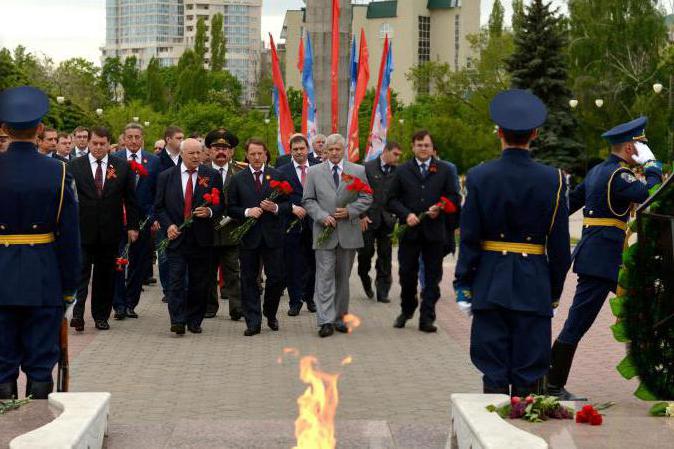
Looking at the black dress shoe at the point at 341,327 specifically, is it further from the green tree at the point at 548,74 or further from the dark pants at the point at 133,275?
the green tree at the point at 548,74

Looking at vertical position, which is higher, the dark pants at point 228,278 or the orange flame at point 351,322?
the dark pants at point 228,278

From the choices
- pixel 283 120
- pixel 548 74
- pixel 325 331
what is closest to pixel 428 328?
pixel 325 331

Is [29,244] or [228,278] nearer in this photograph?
[29,244]

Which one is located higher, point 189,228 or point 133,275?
point 189,228

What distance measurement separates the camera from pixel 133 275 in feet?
46.6

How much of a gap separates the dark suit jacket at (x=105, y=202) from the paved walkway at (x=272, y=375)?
1009 millimetres

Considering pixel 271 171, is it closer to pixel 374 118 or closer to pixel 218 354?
pixel 218 354

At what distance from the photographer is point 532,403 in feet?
21.5

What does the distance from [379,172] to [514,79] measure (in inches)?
1894

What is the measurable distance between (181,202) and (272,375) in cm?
322

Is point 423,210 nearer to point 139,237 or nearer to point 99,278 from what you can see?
point 99,278

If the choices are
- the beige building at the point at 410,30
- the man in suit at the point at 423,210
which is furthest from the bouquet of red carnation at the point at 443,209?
the beige building at the point at 410,30

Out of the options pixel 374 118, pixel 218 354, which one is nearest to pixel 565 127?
pixel 374 118

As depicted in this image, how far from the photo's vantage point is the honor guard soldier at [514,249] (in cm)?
723
